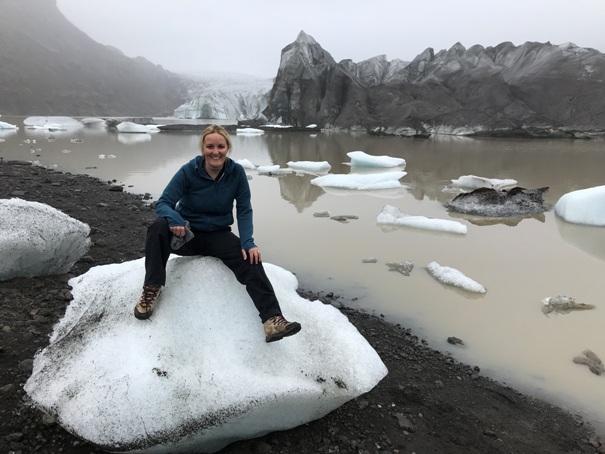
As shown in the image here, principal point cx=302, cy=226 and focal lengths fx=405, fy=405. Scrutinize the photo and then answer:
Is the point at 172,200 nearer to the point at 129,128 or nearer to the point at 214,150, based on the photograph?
the point at 214,150

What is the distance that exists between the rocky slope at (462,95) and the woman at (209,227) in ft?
152

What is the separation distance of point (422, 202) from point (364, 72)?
236 feet

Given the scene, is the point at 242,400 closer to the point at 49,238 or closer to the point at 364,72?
the point at 49,238

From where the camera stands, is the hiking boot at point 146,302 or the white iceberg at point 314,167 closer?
the hiking boot at point 146,302

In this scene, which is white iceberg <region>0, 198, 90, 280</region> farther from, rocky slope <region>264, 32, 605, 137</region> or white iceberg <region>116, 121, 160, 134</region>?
rocky slope <region>264, 32, 605, 137</region>

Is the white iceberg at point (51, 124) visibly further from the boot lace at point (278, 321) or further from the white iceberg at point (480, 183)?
the boot lace at point (278, 321)

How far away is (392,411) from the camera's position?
280 cm

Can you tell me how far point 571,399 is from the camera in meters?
3.19

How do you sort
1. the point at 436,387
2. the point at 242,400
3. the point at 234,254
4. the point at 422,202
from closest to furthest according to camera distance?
the point at 242,400
the point at 234,254
the point at 436,387
the point at 422,202

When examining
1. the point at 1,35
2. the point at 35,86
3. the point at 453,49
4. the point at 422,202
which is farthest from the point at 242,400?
the point at 1,35

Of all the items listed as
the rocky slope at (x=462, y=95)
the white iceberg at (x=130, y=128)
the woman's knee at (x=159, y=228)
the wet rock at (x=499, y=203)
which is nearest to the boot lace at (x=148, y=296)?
the woman's knee at (x=159, y=228)

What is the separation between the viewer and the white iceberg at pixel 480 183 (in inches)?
468

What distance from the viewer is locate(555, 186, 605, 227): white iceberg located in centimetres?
830

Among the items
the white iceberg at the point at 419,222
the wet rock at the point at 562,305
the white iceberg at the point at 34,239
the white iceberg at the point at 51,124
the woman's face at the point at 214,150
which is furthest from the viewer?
the white iceberg at the point at 51,124
